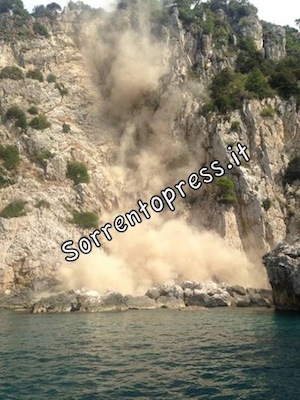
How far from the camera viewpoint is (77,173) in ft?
174

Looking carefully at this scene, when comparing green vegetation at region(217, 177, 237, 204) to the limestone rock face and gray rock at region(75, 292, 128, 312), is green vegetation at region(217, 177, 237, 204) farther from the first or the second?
the limestone rock face

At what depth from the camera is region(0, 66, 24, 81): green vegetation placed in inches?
2296

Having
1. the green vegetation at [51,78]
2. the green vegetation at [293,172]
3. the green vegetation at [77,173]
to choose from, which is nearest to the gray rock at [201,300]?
the green vegetation at [293,172]

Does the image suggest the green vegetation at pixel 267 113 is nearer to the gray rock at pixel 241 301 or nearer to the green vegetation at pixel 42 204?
the gray rock at pixel 241 301

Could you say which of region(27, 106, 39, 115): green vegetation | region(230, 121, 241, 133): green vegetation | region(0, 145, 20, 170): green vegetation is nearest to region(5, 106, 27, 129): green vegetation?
region(27, 106, 39, 115): green vegetation

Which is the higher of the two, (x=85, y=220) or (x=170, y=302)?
(x=85, y=220)

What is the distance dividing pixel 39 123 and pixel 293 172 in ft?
106

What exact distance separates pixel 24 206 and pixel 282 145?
103 ft

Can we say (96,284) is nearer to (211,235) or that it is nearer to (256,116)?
(211,235)

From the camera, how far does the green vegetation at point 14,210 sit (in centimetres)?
4634

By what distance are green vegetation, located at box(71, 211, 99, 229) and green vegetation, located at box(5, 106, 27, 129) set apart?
13981 mm

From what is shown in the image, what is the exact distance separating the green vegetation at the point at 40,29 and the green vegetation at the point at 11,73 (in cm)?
933

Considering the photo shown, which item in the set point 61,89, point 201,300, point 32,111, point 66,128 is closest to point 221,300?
point 201,300

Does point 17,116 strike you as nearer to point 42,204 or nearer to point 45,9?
point 42,204
